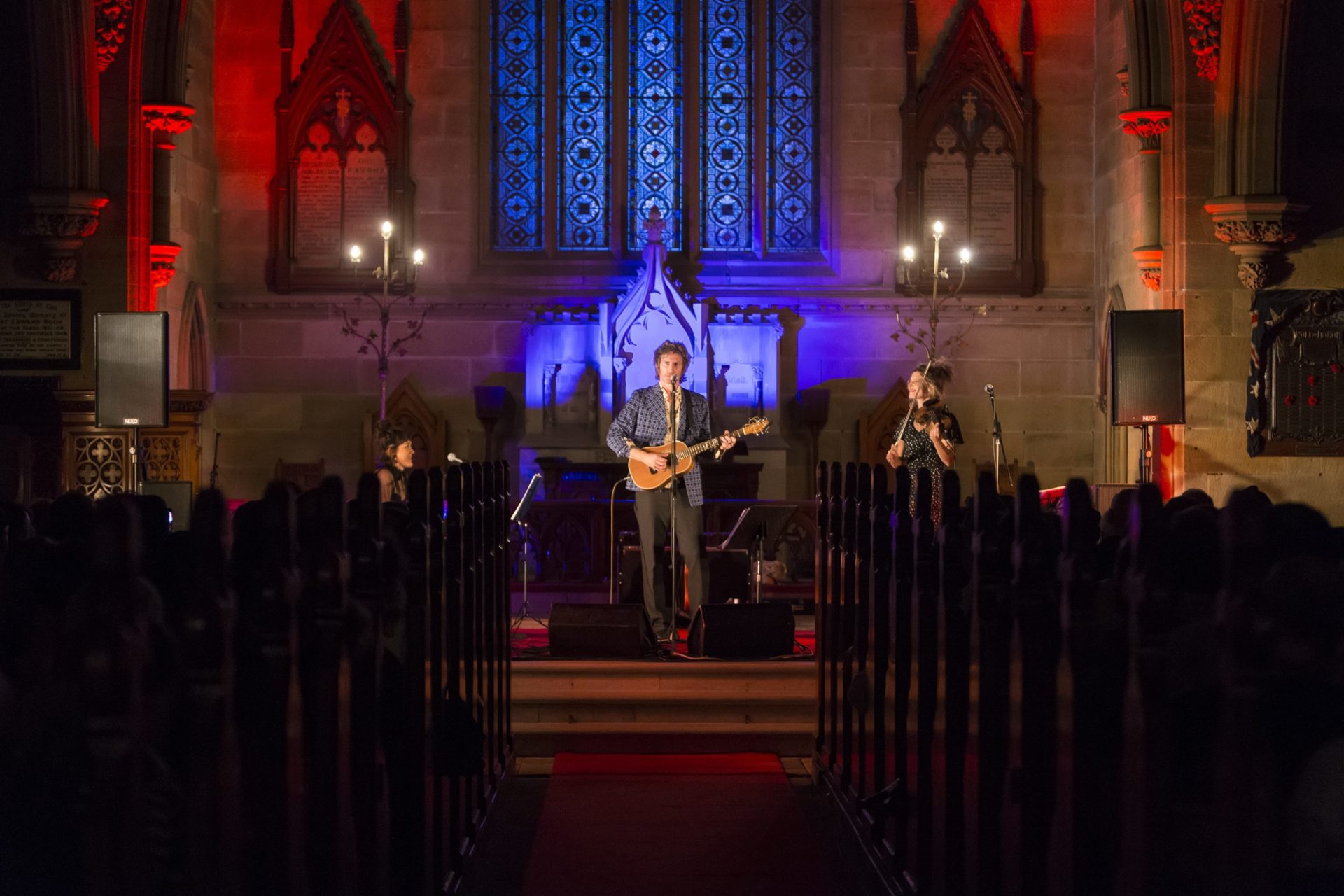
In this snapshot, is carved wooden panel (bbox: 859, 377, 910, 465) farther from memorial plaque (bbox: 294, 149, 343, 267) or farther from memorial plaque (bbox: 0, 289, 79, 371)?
memorial plaque (bbox: 0, 289, 79, 371)

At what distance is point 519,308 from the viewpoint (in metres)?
10.8

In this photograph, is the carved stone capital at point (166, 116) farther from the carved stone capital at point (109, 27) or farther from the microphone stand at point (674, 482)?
the microphone stand at point (674, 482)

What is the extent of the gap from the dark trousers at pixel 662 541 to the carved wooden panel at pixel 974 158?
17.5ft

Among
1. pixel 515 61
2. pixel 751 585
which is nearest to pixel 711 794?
pixel 751 585

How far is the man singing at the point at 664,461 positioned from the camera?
6.19m

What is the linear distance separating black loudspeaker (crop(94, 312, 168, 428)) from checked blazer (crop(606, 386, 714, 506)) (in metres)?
2.52

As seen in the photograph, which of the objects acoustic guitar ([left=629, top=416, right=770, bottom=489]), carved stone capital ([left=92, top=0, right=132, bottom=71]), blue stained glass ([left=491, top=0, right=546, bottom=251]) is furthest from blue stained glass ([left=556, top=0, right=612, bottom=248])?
acoustic guitar ([left=629, top=416, right=770, bottom=489])

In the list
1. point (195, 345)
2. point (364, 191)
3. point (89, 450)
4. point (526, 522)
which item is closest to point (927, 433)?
point (526, 522)

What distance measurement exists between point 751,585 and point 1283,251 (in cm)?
435

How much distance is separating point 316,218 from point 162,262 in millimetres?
2558

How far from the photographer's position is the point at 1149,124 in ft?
29.1

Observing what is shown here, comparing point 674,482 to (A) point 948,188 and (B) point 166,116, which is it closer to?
(B) point 166,116

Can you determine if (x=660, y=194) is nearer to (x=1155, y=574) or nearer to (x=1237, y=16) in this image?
(x=1237, y=16)

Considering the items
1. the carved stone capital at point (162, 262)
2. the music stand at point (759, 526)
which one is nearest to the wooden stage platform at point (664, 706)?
the music stand at point (759, 526)
